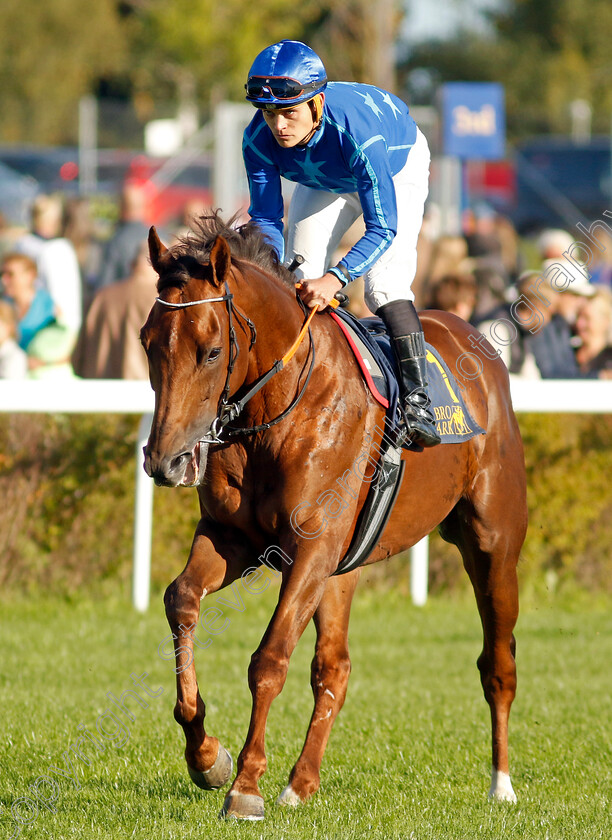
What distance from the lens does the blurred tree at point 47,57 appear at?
43.8m

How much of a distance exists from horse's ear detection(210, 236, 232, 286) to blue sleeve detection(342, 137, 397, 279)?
58 centimetres

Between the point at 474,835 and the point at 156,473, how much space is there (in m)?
1.61

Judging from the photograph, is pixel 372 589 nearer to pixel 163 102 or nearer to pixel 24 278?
pixel 24 278

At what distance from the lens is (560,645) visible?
7785mm

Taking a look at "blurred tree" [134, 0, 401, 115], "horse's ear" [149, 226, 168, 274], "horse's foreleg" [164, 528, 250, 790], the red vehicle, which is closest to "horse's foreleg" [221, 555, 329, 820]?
"horse's foreleg" [164, 528, 250, 790]

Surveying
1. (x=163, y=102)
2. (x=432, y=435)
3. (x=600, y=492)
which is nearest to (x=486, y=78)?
(x=163, y=102)

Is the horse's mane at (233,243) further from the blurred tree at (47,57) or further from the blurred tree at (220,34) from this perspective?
the blurred tree at (47,57)

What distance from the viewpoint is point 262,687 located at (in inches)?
155

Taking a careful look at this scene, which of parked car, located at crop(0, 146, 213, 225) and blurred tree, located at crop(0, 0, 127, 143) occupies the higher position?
parked car, located at crop(0, 146, 213, 225)

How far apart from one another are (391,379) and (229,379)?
3.01 feet

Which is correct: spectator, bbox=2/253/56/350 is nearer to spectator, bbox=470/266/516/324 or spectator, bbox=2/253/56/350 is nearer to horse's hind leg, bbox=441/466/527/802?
spectator, bbox=470/266/516/324

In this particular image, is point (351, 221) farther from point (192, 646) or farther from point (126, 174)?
point (126, 174)

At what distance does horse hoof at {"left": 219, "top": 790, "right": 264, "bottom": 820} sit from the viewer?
12.9 ft

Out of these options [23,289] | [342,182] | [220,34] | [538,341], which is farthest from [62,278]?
[220,34]
